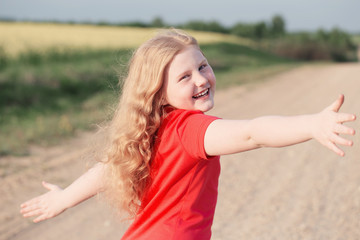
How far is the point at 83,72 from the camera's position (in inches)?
473

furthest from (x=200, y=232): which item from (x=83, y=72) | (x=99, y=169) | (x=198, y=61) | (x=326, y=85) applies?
(x=326, y=85)

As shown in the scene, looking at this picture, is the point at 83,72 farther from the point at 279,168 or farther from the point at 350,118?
the point at 350,118

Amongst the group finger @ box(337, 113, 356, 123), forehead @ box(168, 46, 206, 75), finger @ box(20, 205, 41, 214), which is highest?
forehead @ box(168, 46, 206, 75)

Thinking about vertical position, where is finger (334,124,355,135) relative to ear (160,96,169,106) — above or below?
above

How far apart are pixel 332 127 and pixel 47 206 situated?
4.88ft

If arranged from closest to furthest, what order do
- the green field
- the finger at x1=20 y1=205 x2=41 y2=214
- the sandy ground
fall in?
the finger at x1=20 y1=205 x2=41 y2=214
the sandy ground
the green field

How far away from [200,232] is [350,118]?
0.83 metres

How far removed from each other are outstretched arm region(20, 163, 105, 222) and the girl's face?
0.51 m

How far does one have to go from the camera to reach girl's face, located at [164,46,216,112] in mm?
1844

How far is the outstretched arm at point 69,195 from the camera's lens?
6.83ft

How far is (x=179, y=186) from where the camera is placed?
1.80 m

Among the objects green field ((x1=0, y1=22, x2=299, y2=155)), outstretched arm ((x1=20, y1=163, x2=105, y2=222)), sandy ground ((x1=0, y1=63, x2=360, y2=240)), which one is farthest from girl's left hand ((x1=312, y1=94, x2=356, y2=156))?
green field ((x1=0, y1=22, x2=299, y2=155))

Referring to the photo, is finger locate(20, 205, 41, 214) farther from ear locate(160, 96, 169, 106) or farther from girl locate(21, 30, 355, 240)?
ear locate(160, 96, 169, 106)

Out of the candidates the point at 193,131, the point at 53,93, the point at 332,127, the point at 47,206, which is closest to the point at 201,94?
the point at 193,131
